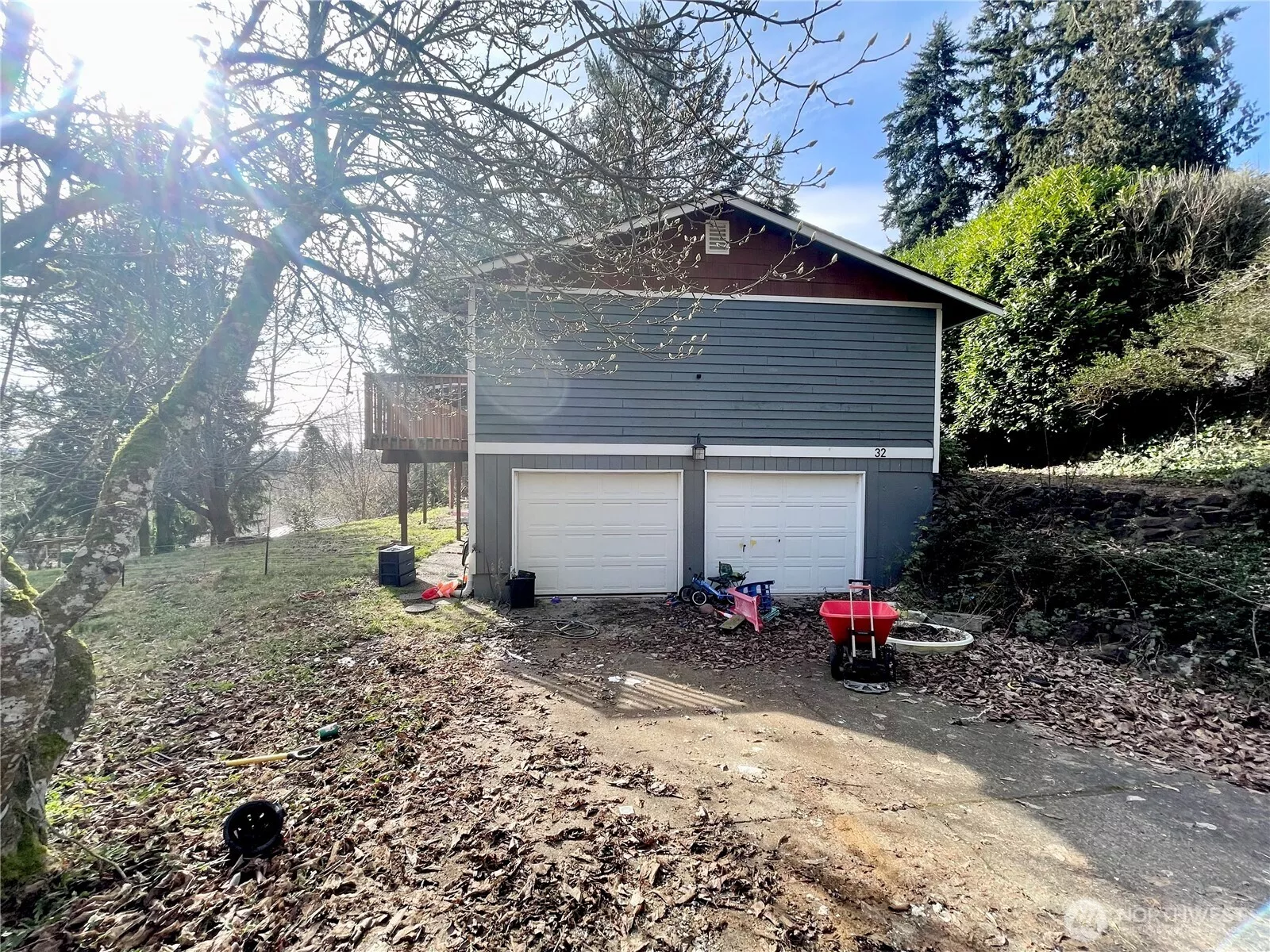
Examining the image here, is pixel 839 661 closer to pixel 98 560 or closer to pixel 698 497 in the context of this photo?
pixel 698 497

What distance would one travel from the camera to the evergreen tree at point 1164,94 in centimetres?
1460

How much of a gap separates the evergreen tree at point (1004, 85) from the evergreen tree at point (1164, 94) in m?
2.09

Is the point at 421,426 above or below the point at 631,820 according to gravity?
above

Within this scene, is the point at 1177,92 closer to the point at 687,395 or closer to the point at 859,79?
the point at 687,395

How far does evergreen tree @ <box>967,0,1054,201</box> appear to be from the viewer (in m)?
17.9

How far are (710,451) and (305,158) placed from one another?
5788 mm

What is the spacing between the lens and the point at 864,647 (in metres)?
5.16

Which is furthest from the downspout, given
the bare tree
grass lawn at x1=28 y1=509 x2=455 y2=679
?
the bare tree

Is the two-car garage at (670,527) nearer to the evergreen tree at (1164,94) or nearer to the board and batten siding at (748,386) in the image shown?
the board and batten siding at (748,386)

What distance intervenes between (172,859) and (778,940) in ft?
9.13

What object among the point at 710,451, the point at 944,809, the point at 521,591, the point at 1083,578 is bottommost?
the point at 944,809

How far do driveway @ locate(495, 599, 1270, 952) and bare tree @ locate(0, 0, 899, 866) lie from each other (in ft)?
9.74

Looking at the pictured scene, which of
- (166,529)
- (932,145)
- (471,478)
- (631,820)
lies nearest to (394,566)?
(471,478)

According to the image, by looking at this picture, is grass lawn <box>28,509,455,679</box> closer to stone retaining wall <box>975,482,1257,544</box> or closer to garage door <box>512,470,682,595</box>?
garage door <box>512,470,682,595</box>
